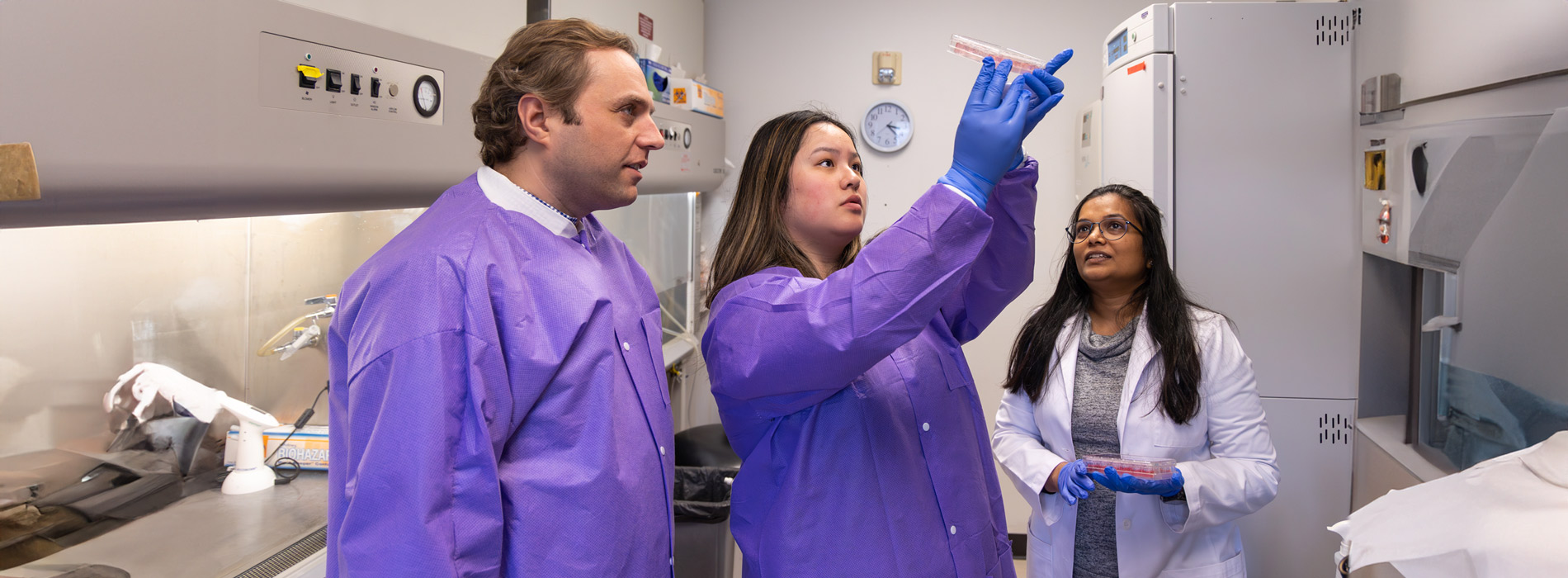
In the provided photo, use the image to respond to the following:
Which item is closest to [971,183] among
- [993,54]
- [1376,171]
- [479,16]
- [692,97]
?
[993,54]

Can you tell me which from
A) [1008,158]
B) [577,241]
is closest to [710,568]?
[577,241]

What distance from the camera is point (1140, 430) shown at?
1739 mm

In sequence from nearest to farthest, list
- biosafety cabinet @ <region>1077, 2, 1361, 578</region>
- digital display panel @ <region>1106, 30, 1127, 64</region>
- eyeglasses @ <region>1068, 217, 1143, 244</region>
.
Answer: eyeglasses @ <region>1068, 217, 1143, 244</region> → biosafety cabinet @ <region>1077, 2, 1361, 578</region> → digital display panel @ <region>1106, 30, 1127, 64</region>

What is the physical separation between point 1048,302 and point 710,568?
125cm

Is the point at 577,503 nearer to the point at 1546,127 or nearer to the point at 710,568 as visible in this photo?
the point at 1546,127

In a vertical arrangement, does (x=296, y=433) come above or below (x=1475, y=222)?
below

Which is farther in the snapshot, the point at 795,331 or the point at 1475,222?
the point at 1475,222

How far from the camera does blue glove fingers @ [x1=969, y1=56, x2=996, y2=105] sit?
1056 millimetres

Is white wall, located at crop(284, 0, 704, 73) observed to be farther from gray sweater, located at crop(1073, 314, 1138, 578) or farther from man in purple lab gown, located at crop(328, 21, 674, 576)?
gray sweater, located at crop(1073, 314, 1138, 578)

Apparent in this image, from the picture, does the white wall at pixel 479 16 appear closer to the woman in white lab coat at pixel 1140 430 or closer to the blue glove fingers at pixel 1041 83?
the blue glove fingers at pixel 1041 83

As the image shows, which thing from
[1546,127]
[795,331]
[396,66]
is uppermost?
[396,66]

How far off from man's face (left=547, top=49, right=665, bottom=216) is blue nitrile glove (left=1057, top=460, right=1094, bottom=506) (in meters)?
0.98

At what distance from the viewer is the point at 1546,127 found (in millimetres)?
1280

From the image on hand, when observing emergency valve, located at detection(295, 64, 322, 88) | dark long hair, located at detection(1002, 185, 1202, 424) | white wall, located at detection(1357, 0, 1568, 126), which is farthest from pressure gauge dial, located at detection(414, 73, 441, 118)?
white wall, located at detection(1357, 0, 1568, 126)
